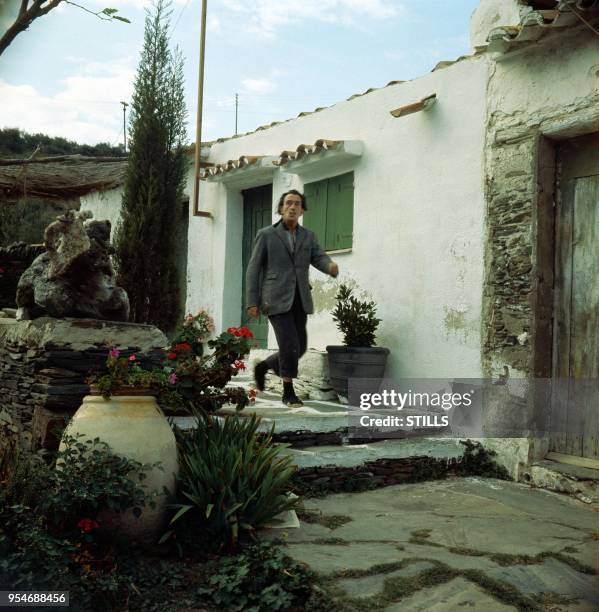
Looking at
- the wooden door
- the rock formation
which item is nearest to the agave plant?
the rock formation

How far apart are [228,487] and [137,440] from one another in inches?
20.4

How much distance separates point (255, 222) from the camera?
8867 millimetres

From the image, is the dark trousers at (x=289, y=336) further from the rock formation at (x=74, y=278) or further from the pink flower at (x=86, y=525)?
the pink flower at (x=86, y=525)

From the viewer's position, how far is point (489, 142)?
5.59 metres

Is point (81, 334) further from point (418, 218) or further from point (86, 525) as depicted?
point (418, 218)

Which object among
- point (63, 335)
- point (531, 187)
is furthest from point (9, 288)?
point (531, 187)

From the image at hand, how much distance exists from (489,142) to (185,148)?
5.01 metres

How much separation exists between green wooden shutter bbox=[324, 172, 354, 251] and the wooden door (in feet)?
8.07

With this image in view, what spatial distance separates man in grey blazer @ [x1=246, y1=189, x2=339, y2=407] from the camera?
5.72m

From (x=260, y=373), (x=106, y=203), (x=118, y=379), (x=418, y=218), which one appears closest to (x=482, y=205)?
(x=418, y=218)

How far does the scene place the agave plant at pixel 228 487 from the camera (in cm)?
336

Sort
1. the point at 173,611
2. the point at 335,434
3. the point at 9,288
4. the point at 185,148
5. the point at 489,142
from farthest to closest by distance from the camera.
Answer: the point at 185,148
the point at 9,288
the point at 489,142
the point at 335,434
the point at 173,611

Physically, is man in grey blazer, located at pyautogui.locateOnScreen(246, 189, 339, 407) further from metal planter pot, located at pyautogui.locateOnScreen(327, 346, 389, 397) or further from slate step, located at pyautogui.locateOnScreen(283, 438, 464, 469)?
slate step, located at pyautogui.locateOnScreen(283, 438, 464, 469)

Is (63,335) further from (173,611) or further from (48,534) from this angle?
(173,611)
